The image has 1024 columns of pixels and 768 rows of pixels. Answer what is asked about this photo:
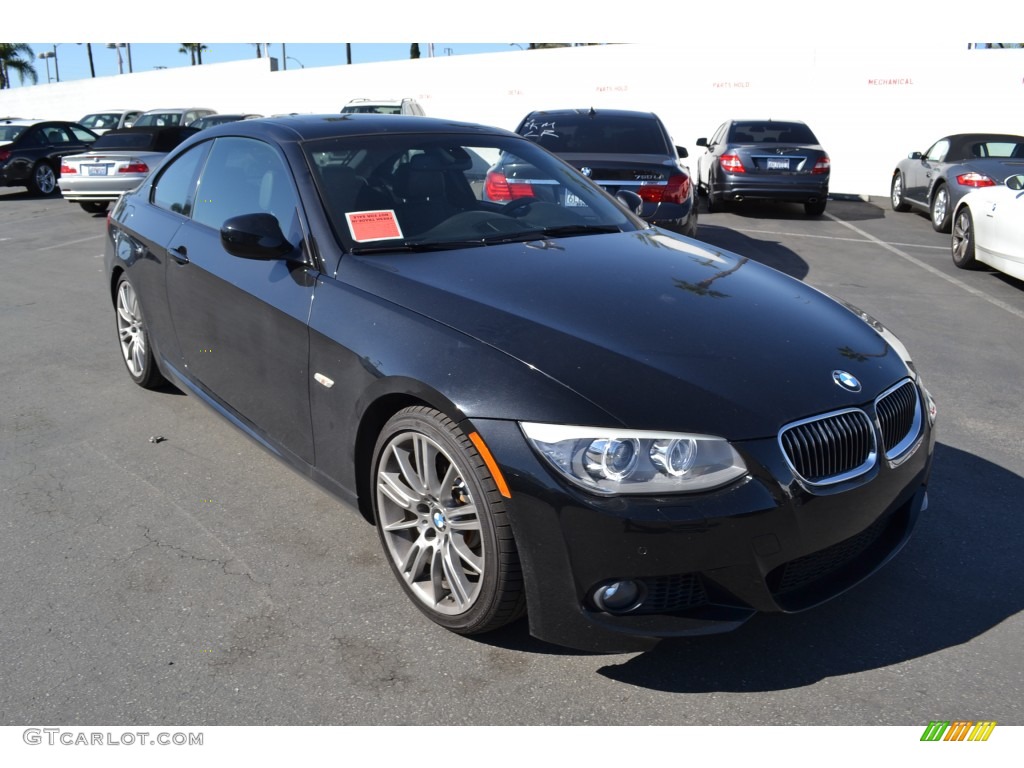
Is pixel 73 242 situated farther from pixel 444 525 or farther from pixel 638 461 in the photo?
pixel 638 461

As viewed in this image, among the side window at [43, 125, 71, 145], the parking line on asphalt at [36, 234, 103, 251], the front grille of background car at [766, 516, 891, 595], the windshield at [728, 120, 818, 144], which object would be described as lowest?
the parking line on asphalt at [36, 234, 103, 251]

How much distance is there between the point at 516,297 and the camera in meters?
3.06

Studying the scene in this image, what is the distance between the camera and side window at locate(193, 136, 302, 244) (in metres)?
3.67

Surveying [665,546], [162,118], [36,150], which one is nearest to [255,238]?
[665,546]

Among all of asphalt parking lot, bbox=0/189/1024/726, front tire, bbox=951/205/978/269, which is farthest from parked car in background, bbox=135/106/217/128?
asphalt parking lot, bbox=0/189/1024/726

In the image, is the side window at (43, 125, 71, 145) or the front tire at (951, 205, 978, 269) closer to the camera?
the front tire at (951, 205, 978, 269)

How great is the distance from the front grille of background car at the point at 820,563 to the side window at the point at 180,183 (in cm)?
327

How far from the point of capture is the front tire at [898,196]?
15.3m

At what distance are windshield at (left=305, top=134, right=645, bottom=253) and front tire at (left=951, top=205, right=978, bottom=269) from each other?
641 centimetres

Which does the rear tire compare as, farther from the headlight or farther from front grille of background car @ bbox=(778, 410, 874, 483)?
the headlight

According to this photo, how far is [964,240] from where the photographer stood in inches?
372

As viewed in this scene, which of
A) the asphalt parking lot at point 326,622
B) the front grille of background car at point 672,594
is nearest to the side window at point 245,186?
the asphalt parking lot at point 326,622
